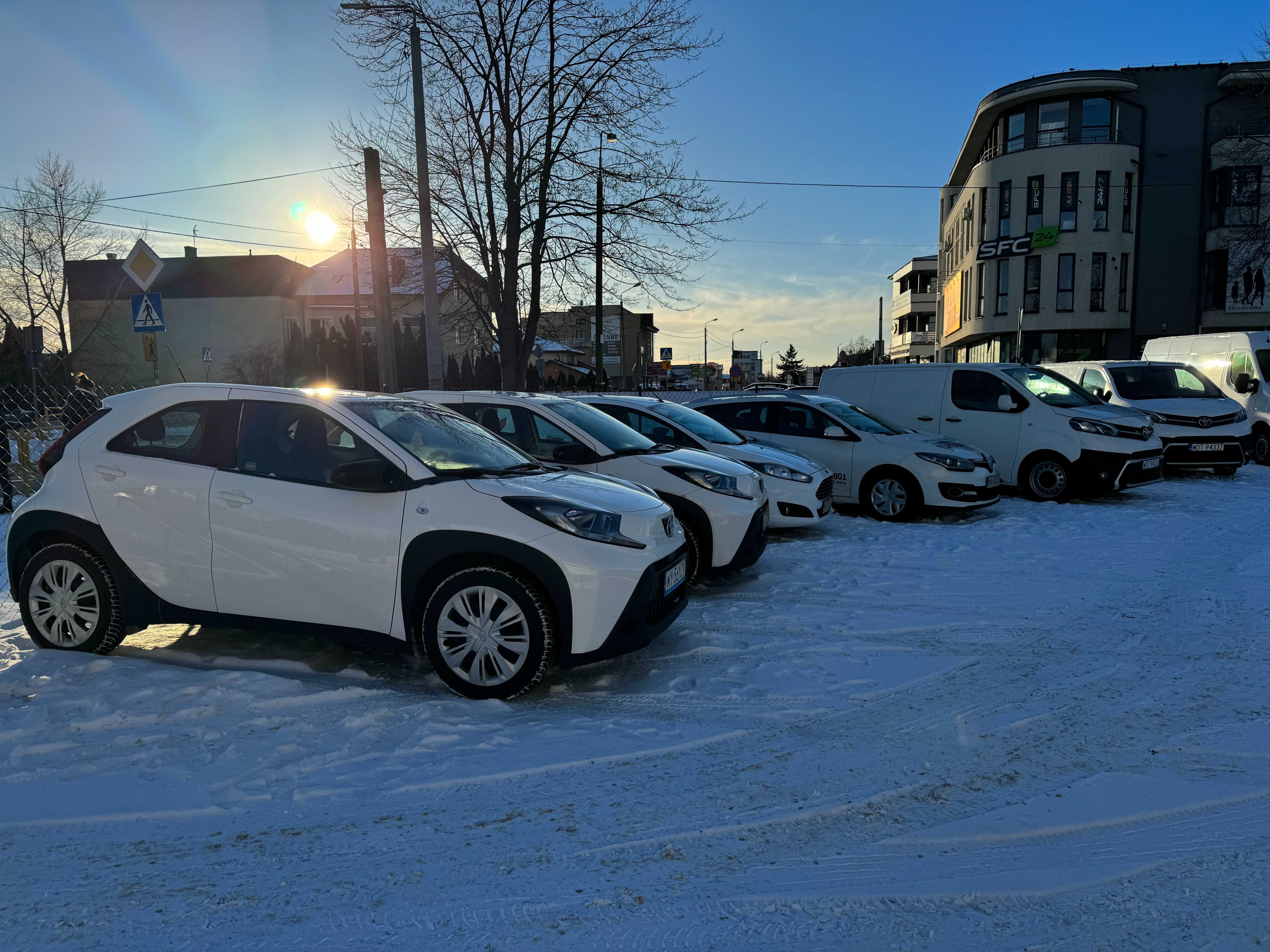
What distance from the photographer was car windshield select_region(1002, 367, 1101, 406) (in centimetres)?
1145

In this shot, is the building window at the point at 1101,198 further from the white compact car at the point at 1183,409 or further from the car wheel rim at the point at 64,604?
the car wheel rim at the point at 64,604

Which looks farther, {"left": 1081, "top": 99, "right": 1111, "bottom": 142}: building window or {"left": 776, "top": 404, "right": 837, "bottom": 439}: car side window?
{"left": 1081, "top": 99, "right": 1111, "bottom": 142}: building window

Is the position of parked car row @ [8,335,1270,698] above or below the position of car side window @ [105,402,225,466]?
below

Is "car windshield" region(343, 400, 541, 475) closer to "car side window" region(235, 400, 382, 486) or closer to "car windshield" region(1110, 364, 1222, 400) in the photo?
"car side window" region(235, 400, 382, 486)

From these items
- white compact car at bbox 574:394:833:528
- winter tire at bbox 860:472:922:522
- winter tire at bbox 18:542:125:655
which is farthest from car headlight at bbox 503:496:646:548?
winter tire at bbox 860:472:922:522

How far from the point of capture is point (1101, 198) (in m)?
40.1

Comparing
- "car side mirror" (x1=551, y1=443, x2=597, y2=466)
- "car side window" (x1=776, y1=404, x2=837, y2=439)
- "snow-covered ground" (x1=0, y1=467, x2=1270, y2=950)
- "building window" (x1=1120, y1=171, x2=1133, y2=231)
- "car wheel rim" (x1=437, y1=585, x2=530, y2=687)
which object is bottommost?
"snow-covered ground" (x1=0, y1=467, x2=1270, y2=950)

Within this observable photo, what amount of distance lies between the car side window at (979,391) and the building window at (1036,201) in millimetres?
34773

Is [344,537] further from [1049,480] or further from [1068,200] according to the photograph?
[1068,200]

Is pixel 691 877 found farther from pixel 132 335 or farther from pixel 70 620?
pixel 132 335

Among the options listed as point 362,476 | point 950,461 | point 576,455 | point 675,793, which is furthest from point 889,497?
point 675,793

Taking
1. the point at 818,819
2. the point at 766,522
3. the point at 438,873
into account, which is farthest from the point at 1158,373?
the point at 438,873

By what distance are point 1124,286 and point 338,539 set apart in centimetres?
4515

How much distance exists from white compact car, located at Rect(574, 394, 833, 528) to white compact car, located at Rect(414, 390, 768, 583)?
2.30ft
